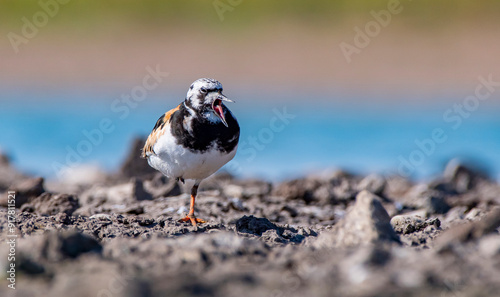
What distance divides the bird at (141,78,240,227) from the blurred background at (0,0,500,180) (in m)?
6.29

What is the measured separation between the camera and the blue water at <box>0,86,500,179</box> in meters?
13.9

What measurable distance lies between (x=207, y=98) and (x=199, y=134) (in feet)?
1.18

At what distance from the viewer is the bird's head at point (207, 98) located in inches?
252

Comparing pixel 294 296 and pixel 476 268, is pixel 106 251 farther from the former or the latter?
pixel 476 268

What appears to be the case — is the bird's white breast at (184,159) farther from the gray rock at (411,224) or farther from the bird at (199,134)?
the gray rock at (411,224)

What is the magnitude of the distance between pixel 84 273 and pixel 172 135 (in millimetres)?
3178

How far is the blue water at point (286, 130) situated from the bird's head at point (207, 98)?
5.91 meters

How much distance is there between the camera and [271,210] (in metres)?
7.64

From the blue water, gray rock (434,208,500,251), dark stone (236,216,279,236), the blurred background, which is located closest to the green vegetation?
the blurred background

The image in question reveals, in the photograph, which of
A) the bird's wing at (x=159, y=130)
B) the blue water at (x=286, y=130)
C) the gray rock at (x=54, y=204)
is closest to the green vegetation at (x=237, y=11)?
the blue water at (x=286, y=130)

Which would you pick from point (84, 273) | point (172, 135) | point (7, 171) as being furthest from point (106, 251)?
point (7, 171)

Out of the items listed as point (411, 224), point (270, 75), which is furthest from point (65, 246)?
point (270, 75)

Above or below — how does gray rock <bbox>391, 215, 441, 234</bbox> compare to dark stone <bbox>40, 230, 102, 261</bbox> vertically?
below

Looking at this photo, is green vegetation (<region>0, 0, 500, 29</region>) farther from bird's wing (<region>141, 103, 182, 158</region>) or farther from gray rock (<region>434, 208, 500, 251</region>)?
gray rock (<region>434, 208, 500, 251</region>)
